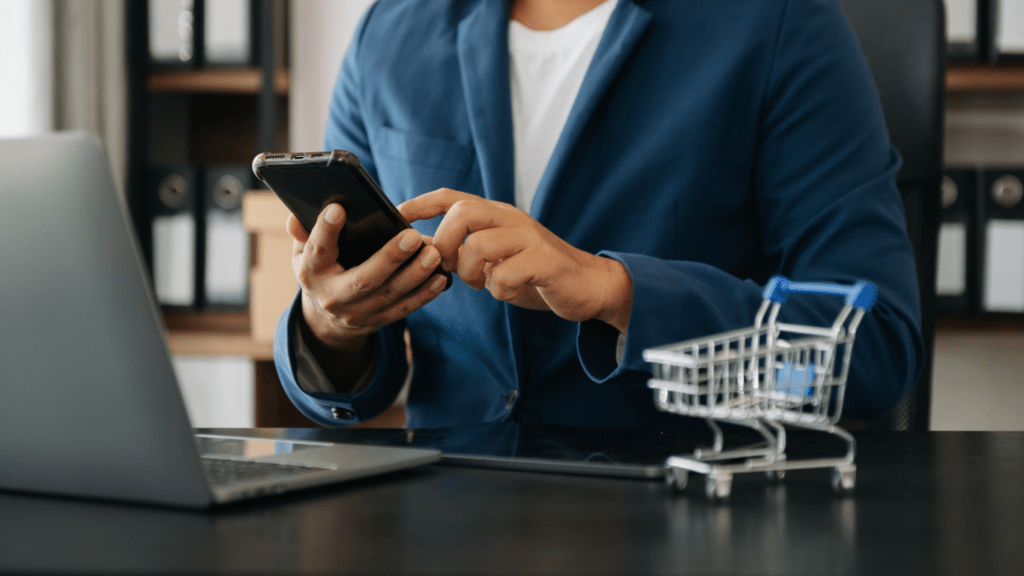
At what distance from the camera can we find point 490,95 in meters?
1.01

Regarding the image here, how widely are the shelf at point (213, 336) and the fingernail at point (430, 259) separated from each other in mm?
1140

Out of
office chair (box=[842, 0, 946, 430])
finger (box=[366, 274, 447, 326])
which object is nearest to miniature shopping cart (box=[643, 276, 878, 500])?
finger (box=[366, 274, 447, 326])

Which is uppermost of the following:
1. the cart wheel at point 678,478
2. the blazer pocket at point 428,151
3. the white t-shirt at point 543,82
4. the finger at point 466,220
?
the white t-shirt at point 543,82

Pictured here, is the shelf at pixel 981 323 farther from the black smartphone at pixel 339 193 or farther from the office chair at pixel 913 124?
the black smartphone at pixel 339 193

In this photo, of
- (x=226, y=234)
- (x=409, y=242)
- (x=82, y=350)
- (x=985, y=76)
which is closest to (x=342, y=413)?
(x=409, y=242)

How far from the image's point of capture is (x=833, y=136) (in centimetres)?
92

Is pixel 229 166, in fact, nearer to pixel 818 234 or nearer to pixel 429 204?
pixel 429 204

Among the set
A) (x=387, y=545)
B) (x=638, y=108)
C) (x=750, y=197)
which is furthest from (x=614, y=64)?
(x=387, y=545)

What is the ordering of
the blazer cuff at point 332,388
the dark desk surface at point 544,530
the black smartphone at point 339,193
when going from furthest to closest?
the blazer cuff at point 332,388 < the black smartphone at point 339,193 < the dark desk surface at point 544,530

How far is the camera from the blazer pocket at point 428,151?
3.36 ft

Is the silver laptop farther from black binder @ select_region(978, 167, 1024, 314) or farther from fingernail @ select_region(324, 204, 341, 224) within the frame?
black binder @ select_region(978, 167, 1024, 314)

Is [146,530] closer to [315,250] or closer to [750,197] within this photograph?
[315,250]

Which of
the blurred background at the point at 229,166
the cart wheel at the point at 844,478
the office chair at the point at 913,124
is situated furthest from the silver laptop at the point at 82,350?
the blurred background at the point at 229,166

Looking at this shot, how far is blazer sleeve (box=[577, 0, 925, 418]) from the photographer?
780 millimetres
